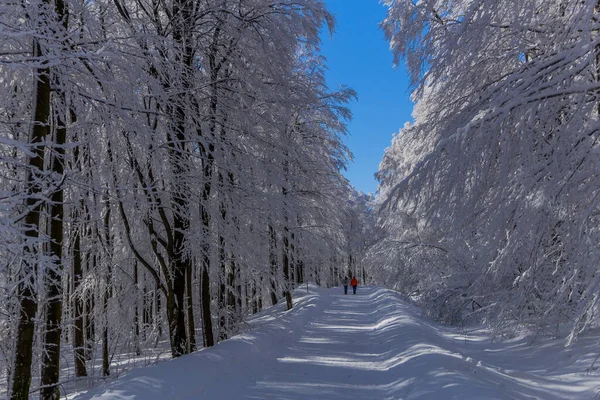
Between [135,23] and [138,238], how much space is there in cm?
541

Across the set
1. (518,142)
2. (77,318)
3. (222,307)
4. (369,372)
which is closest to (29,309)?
(77,318)

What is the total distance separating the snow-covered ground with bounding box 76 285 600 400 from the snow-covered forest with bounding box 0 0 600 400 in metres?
0.69

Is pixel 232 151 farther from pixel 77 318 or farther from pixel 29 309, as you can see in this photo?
pixel 29 309

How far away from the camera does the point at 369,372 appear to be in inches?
332

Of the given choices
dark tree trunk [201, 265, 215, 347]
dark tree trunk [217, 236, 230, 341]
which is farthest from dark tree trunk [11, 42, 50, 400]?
dark tree trunk [217, 236, 230, 341]

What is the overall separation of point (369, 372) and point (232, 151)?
16.5 feet

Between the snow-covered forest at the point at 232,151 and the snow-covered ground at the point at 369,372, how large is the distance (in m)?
0.69

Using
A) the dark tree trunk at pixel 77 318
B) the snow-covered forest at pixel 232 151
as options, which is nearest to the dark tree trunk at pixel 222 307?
the snow-covered forest at pixel 232 151

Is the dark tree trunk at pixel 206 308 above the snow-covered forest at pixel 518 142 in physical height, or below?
below

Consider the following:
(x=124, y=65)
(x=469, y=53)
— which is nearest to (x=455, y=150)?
(x=469, y=53)

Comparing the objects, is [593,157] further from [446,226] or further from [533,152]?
[446,226]

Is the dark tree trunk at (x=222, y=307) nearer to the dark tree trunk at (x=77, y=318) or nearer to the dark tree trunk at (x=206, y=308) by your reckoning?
the dark tree trunk at (x=206, y=308)

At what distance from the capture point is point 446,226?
643cm

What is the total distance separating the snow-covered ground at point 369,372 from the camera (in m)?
6.39
